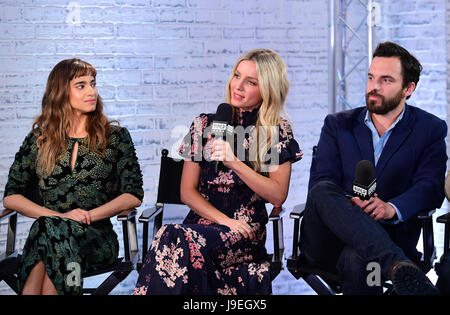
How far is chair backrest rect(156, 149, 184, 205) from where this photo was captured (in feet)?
10.7

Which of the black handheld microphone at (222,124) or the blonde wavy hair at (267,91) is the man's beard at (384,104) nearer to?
the blonde wavy hair at (267,91)

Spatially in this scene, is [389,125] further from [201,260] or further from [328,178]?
[201,260]

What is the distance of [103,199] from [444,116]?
86.6 inches

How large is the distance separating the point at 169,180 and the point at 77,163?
515 millimetres

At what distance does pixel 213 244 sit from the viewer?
263 cm

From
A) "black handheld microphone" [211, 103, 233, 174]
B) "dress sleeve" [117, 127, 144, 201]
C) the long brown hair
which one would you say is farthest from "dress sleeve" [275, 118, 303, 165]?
the long brown hair

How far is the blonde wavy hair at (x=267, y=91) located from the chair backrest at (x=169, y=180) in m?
0.50

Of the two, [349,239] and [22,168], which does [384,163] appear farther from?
[22,168]

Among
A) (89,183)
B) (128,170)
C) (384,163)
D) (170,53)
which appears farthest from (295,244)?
(170,53)

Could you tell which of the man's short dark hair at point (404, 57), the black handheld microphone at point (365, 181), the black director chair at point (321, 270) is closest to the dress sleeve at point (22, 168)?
the black director chair at point (321, 270)

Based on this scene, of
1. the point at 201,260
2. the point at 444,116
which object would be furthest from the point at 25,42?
the point at 444,116

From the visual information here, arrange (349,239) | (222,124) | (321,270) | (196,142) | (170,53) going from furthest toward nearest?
(170,53), (196,142), (321,270), (222,124), (349,239)

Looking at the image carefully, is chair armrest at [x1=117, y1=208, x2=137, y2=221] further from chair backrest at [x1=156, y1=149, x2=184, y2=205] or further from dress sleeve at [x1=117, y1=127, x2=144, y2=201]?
chair backrest at [x1=156, y1=149, x2=184, y2=205]

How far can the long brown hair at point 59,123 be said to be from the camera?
2975 mm
